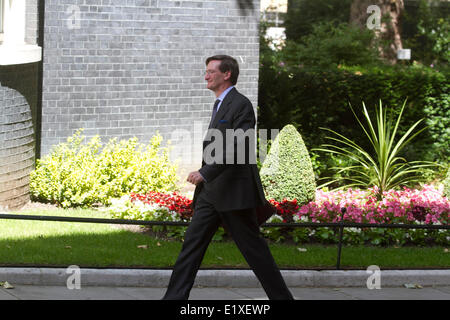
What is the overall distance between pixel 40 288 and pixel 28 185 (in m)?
4.35

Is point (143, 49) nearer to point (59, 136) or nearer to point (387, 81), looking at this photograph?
point (59, 136)

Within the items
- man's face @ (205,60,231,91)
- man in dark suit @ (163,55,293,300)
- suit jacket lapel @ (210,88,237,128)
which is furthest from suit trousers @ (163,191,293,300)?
man's face @ (205,60,231,91)

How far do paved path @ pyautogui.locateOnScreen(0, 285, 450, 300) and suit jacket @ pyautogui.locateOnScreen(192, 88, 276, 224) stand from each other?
4.27 ft

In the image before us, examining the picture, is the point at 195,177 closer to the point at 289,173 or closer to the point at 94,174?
the point at 289,173

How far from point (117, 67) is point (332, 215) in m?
4.46

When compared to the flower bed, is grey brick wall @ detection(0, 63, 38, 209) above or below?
above

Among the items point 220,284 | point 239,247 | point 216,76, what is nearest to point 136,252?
point 220,284

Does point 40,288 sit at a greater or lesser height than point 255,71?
lesser

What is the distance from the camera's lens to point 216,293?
726 centimetres

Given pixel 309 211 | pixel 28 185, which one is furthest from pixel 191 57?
pixel 309 211

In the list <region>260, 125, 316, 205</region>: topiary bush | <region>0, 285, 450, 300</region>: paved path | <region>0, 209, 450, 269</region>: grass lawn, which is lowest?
<region>0, 285, 450, 300</region>: paved path

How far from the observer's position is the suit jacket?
19.7 ft

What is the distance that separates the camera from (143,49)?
12.6 m

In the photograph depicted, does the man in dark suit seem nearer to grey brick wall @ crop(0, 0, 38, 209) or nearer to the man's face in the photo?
the man's face
